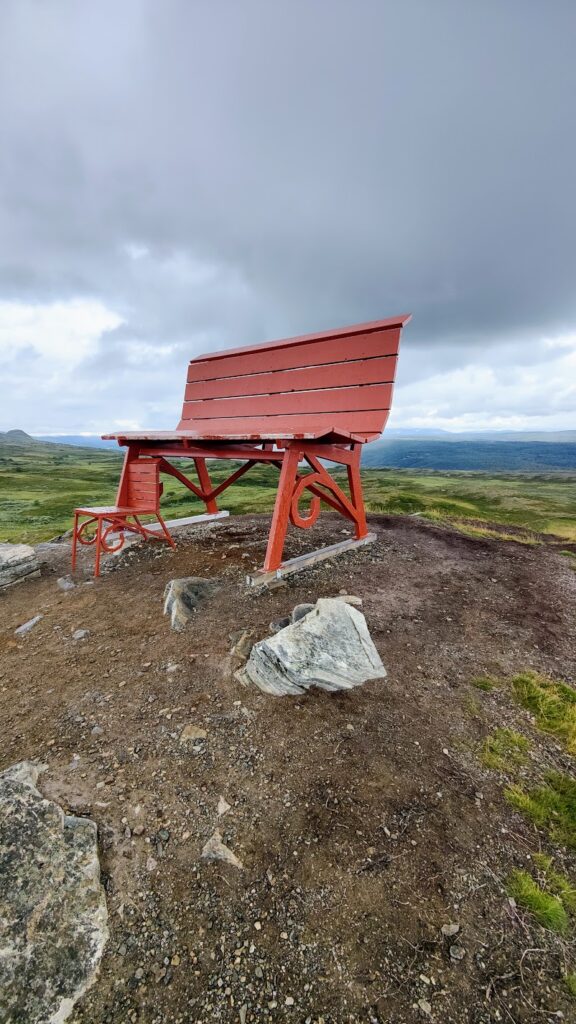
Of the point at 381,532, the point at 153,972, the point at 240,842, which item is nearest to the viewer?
the point at 153,972

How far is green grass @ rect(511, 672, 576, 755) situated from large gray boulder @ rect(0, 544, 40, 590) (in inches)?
314

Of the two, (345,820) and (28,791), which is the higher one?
(28,791)

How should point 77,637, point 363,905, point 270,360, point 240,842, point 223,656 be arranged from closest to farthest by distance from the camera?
point 363,905 < point 240,842 < point 223,656 < point 77,637 < point 270,360

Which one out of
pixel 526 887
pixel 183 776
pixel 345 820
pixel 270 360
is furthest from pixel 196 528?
pixel 526 887

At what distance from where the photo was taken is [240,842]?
278 centimetres

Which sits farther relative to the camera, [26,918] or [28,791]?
[28,791]

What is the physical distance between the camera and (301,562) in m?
→ 7.16

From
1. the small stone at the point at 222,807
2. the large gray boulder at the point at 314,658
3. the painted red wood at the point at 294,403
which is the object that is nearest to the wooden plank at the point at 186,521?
the painted red wood at the point at 294,403

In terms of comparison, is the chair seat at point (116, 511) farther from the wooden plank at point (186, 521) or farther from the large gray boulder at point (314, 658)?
the large gray boulder at point (314, 658)

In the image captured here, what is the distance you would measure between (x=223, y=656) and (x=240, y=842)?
1.97 m

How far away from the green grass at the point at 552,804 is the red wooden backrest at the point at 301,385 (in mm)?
4596

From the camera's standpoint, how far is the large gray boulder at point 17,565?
7465mm

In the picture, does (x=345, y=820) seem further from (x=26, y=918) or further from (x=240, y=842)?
(x=26, y=918)

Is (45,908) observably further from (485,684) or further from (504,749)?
(485,684)
